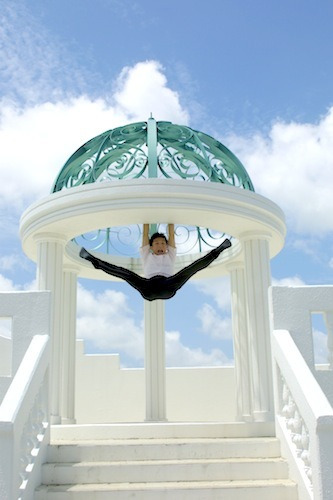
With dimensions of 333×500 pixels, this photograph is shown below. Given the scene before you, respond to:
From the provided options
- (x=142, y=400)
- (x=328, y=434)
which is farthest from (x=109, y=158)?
(x=142, y=400)

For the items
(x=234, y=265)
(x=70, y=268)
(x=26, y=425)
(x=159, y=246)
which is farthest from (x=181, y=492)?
(x=70, y=268)

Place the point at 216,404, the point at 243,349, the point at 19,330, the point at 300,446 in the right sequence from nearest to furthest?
1. the point at 300,446
2. the point at 19,330
3. the point at 243,349
4. the point at 216,404

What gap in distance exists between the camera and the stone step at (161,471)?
703 centimetres

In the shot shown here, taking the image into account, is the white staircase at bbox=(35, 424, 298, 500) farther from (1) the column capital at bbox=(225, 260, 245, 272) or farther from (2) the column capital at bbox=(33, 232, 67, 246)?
(1) the column capital at bbox=(225, 260, 245, 272)

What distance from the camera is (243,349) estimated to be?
12.5 m

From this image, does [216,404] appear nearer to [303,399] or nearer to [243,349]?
[243,349]

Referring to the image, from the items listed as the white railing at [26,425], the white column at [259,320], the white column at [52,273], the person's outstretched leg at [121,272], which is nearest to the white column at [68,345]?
the white column at [52,273]

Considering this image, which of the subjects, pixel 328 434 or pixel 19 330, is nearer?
pixel 328 434

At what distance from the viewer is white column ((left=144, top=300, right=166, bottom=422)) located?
12719 mm

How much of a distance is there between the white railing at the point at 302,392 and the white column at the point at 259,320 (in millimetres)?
2525

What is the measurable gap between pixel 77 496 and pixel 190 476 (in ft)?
4.15

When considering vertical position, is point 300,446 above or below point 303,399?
below

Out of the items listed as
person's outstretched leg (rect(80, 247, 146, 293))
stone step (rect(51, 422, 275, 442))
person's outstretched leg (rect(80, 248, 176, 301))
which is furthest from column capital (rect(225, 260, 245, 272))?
stone step (rect(51, 422, 275, 442))

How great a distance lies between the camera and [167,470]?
707 cm
